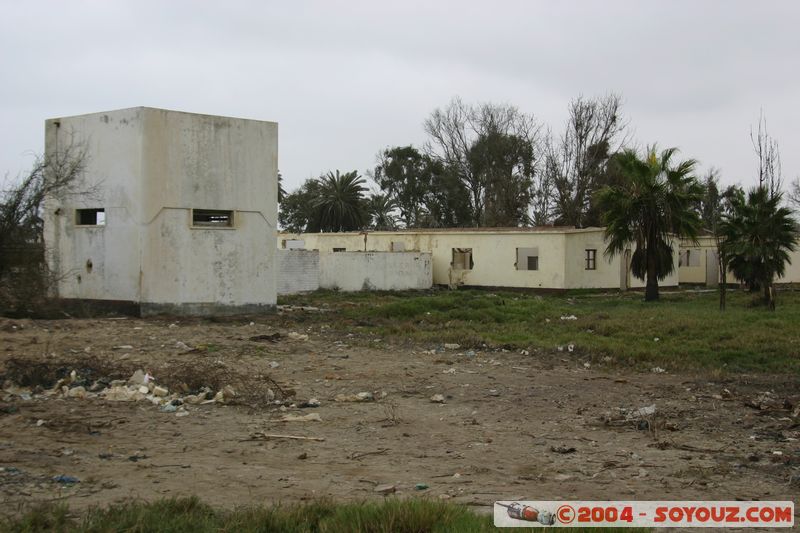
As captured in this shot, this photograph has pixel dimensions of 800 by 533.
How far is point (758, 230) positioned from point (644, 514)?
927 inches

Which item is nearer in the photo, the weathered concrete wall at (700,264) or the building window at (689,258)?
the weathered concrete wall at (700,264)

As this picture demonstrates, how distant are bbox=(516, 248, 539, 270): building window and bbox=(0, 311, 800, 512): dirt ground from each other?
2156cm

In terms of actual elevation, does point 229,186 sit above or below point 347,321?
above

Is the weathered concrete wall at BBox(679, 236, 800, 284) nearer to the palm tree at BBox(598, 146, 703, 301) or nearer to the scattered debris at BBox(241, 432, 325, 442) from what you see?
the palm tree at BBox(598, 146, 703, 301)

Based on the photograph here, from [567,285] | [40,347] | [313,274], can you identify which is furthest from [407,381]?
[567,285]

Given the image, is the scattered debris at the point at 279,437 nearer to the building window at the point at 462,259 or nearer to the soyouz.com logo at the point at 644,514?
the soyouz.com logo at the point at 644,514

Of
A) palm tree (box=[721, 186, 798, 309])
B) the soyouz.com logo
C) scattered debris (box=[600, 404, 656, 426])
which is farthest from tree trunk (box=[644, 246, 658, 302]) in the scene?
the soyouz.com logo

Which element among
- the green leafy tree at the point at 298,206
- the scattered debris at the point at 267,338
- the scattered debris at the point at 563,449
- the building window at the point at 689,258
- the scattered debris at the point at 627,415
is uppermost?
the green leafy tree at the point at 298,206

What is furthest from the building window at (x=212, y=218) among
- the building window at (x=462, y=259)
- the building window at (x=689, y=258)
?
the building window at (x=689, y=258)

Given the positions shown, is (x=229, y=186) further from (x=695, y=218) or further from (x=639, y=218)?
(x=695, y=218)

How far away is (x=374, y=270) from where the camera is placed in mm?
34188

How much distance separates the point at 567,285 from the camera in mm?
34250

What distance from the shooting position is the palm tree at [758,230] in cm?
2553

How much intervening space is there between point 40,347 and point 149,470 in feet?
23.9
